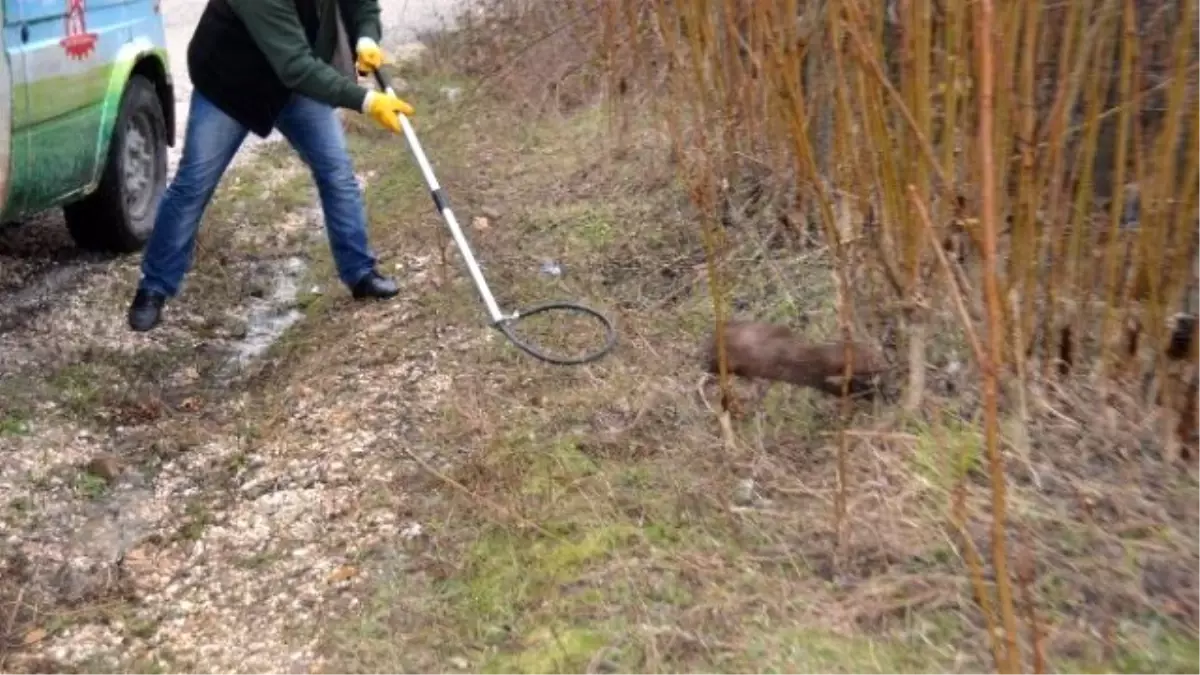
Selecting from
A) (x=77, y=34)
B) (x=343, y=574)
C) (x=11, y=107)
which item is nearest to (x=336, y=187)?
(x=77, y=34)

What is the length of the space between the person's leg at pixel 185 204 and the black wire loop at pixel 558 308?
125 cm


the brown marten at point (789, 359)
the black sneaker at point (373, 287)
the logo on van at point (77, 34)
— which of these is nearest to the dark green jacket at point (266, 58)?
the logo on van at point (77, 34)

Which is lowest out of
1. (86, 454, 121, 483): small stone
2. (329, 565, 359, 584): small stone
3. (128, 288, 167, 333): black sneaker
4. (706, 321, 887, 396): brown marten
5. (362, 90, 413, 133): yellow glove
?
(128, 288, 167, 333): black sneaker

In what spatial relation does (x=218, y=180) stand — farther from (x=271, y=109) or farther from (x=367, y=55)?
(x=367, y=55)

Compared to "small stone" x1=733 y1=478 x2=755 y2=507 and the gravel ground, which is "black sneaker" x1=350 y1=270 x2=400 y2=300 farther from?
"small stone" x1=733 y1=478 x2=755 y2=507

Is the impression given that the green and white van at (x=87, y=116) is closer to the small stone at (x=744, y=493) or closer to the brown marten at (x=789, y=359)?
the brown marten at (x=789, y=359)

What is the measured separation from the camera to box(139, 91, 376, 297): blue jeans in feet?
16.5

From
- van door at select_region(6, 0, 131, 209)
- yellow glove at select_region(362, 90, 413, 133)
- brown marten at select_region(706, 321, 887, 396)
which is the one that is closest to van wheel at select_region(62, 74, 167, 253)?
van door at select_region(6, 0, 131, 209)

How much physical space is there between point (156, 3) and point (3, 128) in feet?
6.16

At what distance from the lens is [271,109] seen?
502 centimetres

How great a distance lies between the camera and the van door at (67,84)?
4.66 m

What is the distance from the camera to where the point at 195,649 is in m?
3.07

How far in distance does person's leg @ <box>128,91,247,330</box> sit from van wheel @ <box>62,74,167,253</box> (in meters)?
0.68

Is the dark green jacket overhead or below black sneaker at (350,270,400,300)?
overhead
